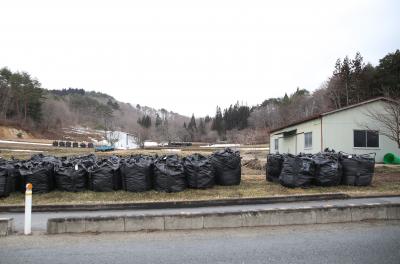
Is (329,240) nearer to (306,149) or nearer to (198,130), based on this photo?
(306,149)

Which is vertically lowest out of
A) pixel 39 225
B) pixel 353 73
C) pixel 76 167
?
pixel 39 225

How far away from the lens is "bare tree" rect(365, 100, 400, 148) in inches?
844

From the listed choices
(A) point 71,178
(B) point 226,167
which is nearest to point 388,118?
(B) point 226,167

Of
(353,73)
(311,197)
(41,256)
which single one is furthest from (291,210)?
(353,73)

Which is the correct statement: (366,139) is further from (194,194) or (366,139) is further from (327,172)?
(194,194)

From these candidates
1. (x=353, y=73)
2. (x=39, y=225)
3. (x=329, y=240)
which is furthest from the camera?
(x=353, y=73)

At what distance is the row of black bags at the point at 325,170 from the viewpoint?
42.0 feet

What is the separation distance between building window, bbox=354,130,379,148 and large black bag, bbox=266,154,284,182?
1098 centimetres

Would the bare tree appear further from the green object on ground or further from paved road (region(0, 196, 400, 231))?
paved road (region(0, 196, 400, 231))

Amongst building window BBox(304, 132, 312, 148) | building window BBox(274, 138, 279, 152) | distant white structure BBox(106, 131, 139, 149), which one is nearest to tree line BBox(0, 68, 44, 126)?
distant white structure BBox(106, 131, 139, 149)

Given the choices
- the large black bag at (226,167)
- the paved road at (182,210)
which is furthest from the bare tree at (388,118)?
the large black bag at (226,167)

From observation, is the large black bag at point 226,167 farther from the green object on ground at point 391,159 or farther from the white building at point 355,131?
the green object on ground at point 391,159

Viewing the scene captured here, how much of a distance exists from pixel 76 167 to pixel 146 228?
601 centimetres

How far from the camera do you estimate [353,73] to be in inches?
2114
